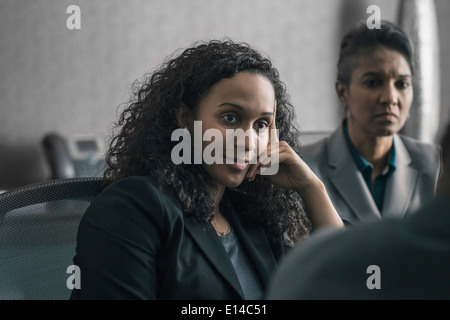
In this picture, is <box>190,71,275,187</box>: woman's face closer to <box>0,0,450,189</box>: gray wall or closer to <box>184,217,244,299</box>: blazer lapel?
<box>184,217,244,299</box>: blazer lapel

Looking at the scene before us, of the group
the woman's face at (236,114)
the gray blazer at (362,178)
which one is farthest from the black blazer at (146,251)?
the gray blazer at (362,178)

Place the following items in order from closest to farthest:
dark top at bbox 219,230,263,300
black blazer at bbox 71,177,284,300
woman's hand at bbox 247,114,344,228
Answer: black blazer at bbox 71,177,284,300, dark top at bbox 219,230,263,300, woman's hand at bbox 247,114,344,228

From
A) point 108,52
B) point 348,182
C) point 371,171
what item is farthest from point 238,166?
point 108,52

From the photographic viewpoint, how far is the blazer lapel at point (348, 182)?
155 cm

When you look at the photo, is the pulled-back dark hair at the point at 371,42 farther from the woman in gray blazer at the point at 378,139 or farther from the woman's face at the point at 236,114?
the woman's face at the point at 236,114

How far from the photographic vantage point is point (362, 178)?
5.32 ft

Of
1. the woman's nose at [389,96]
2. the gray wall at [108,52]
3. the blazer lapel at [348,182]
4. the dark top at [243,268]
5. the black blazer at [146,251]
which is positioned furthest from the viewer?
the gray wall at [108,52]

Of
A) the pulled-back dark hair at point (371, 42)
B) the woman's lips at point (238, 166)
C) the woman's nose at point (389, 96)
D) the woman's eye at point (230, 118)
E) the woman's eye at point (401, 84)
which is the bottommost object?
the woman's lips at point (238, 166)

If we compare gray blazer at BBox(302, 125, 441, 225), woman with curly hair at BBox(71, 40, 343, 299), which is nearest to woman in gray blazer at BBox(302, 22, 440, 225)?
gray blazer at BBox(302, 125, 441, 225)

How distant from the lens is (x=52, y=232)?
1.08 metres

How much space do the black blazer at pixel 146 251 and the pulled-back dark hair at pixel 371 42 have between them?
935 millimetres

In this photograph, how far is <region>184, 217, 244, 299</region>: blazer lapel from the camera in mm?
938

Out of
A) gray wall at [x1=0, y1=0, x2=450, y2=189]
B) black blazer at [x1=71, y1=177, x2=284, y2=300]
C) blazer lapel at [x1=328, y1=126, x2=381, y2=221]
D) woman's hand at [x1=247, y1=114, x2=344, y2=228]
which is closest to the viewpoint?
black blazer at [x1=71, y1=177, x2=284, y2=300]
